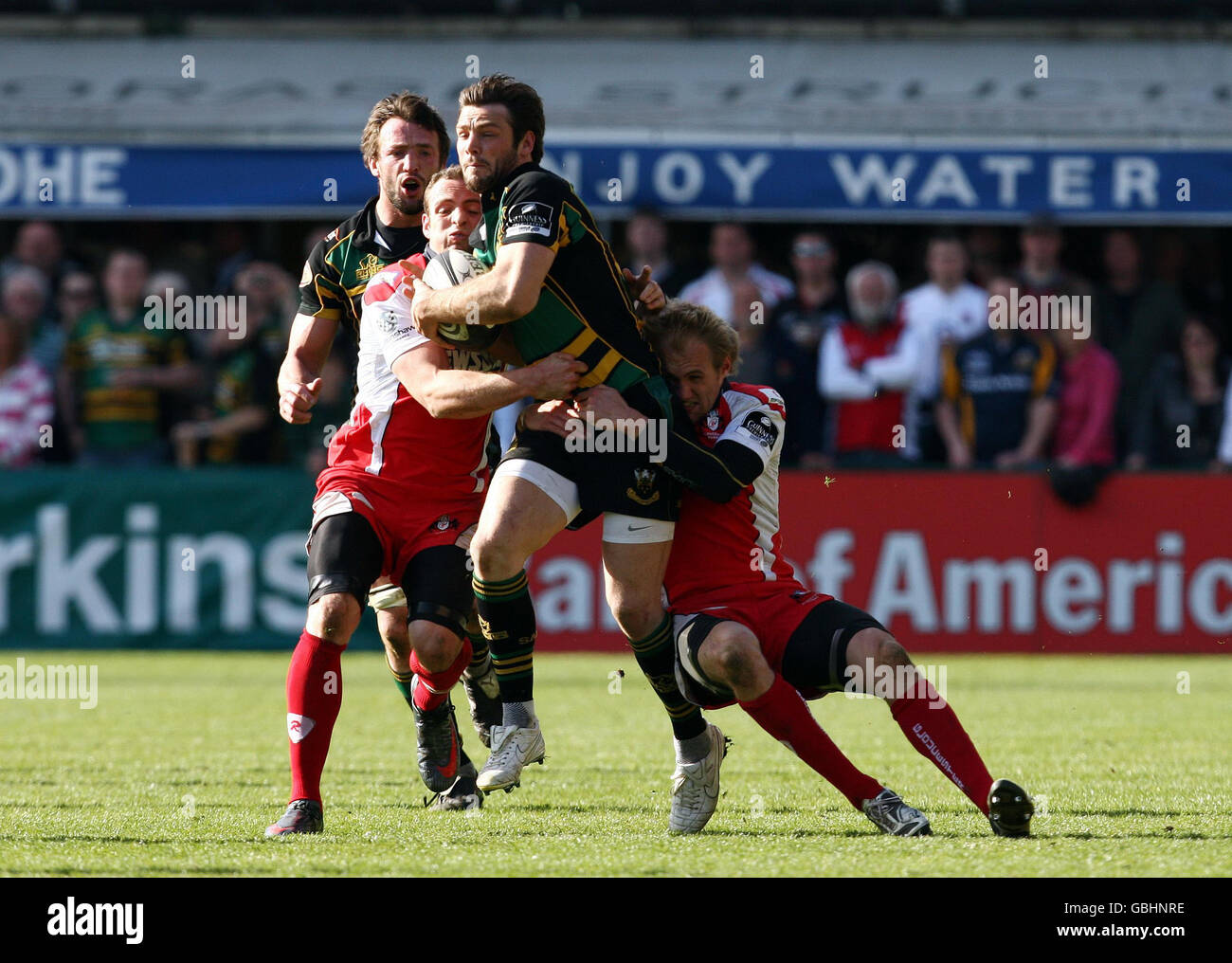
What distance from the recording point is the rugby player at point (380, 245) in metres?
6.11

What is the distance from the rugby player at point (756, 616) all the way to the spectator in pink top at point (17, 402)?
7886mm

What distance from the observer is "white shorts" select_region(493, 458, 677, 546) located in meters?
5.55

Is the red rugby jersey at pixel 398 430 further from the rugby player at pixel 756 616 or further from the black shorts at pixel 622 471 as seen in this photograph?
the rugby player at pixel 756 616

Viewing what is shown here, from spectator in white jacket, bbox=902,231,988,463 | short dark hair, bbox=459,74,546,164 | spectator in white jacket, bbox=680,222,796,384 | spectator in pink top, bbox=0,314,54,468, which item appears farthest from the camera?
spectator in pink top, bbox=0,314,54,468

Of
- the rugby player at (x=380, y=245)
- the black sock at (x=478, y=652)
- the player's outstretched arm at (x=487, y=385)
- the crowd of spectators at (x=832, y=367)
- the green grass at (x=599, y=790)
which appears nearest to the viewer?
the green grass at (x=599, y=790)

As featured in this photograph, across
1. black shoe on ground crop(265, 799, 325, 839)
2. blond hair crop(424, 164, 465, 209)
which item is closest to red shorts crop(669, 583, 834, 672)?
black shoe on ground crop(265, 799, 325, 839)

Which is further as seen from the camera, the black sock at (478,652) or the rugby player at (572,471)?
the black sock at (478,652)

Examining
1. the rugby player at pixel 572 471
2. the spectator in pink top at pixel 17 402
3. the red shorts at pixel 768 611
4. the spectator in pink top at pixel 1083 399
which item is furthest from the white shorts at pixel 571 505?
the spectator in pink top at pixel 17 402

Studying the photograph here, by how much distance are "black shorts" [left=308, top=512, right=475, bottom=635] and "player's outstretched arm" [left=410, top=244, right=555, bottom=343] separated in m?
0.81

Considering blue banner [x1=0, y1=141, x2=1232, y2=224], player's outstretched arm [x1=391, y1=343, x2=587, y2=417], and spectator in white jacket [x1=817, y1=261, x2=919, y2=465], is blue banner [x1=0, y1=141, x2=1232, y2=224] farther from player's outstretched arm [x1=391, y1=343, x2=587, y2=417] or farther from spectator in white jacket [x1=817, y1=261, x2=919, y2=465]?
player's outstretched arm [x1=391, y1=343, x2=587, y2=417]

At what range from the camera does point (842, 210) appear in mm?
12914

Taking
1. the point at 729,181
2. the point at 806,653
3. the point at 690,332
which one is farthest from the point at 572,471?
the point at 729,181

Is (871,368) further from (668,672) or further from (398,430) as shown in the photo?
(668,672)

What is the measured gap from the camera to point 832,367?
11953 millimetres
